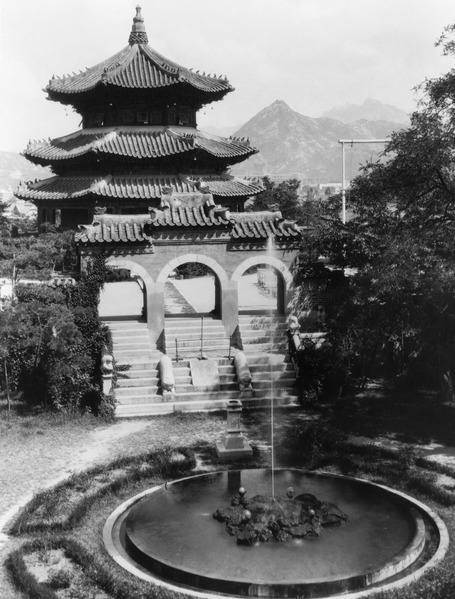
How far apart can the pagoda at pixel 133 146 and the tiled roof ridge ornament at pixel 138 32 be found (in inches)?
2.1

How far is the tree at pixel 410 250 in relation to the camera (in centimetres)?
1777

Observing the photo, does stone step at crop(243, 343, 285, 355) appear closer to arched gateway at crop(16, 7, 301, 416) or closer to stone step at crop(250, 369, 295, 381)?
arched gateway at crop(16, 7, 301, 416)

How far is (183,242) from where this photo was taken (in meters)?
24.0

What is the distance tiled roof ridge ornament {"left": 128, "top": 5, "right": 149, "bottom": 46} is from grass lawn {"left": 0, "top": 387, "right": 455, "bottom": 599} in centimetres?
2463

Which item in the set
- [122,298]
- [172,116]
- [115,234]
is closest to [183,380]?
[115,234]

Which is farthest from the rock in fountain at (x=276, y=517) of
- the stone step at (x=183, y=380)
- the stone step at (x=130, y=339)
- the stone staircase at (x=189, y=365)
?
the stone step at (x=130, y=339)

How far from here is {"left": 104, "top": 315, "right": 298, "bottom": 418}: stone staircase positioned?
2130cm

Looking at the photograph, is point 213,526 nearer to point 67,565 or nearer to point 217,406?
point 67,565

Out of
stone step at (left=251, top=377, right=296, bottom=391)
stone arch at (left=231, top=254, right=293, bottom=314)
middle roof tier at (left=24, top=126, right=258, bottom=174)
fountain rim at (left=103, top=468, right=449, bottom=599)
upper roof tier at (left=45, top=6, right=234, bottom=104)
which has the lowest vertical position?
fountain rim at (left=103, top=468, right=449, bottom=599)

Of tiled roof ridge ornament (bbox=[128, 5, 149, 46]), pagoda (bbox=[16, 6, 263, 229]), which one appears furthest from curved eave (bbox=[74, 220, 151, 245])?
tiled roof ridge ornament (bbox=[128, 5, 149, 46])

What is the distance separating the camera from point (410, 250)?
17.9 metres

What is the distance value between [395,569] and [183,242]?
14.8m

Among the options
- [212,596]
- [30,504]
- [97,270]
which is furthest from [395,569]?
[97,270]

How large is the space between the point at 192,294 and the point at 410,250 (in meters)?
17.8
